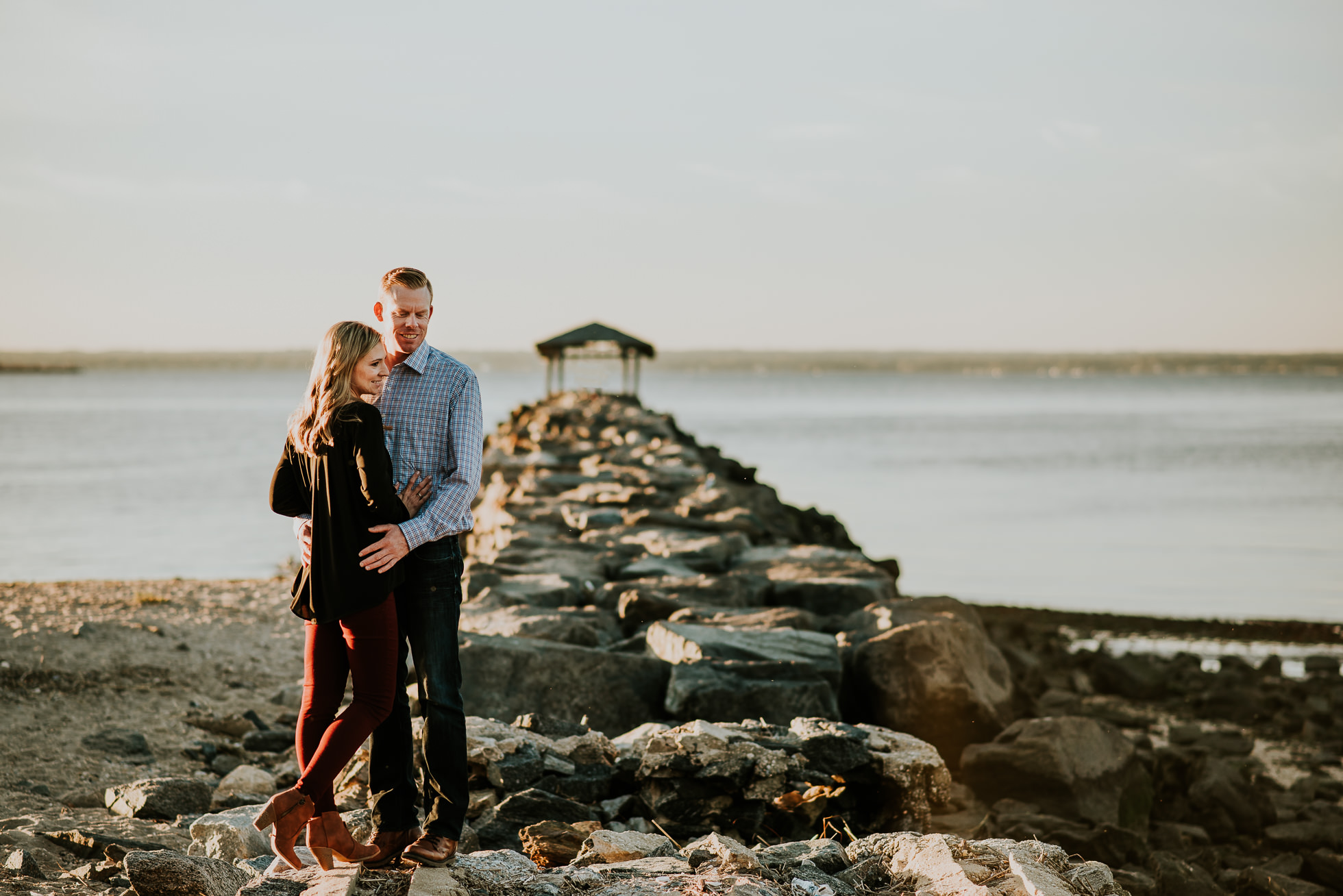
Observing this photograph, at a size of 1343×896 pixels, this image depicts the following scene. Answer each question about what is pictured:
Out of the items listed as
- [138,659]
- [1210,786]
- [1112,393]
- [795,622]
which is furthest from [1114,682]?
[1112,393]

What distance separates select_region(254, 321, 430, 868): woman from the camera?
10.5ft

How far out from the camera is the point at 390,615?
331cm

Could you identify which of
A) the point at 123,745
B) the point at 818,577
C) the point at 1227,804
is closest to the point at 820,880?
the point at 123,745

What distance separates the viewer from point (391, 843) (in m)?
3.42

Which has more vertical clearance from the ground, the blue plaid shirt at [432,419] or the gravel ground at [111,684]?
the blue plaid shirt at [432,419]

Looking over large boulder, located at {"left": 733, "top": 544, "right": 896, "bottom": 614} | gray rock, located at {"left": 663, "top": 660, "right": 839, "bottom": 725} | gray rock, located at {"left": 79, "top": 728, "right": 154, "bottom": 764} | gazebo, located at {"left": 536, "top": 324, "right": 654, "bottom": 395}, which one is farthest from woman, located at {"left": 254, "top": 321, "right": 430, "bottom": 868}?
gazebo, located at {"left": 536, "top": 324, "right": 654, "bottom": 395}

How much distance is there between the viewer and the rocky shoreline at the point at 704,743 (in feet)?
11.9

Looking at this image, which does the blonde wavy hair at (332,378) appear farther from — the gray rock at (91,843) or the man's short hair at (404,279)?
the gray rock at (91,843)

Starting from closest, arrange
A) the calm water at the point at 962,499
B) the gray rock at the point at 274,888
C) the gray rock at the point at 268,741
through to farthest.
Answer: the gray rock at the point at 274,888, the gray rock at the point at 268,741, the calm water at the point at 962,499

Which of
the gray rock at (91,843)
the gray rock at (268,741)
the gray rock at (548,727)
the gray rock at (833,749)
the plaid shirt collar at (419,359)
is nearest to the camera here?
the plaid shirt collar at (419,359)

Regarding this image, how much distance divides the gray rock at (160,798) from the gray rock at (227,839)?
576mm

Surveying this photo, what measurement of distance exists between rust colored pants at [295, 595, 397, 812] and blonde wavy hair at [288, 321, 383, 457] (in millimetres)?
524

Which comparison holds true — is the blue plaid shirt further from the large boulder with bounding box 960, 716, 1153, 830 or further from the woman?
the large boulder with bounding box 960, 716, 1153, 830

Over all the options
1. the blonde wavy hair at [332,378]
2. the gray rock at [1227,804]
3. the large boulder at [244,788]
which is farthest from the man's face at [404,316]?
the gray rock at [1227,804]
